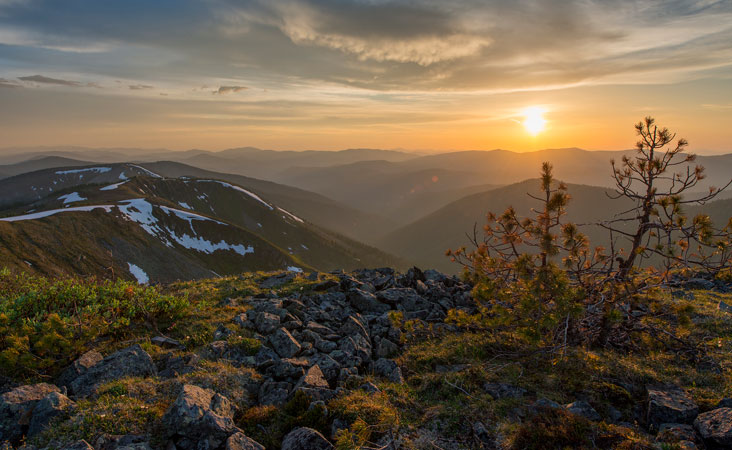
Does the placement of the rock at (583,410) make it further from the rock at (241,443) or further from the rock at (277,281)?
the rock at (277,281)

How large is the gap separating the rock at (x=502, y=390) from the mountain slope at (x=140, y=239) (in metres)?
31.9

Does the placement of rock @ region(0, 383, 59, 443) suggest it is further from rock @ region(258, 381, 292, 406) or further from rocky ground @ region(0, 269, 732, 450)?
rock @ region(258, 381, 292, 406)

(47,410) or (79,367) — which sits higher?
(47,410)

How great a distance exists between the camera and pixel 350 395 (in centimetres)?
797

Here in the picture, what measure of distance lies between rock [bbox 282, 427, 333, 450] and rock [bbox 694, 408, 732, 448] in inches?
267

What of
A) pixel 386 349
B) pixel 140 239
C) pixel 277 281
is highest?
pixel 386 349

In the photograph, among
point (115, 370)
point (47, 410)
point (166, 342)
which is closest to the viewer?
point (47, 410)

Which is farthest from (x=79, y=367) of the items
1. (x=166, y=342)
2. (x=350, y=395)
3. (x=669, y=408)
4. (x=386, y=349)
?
(x=669, y=408)

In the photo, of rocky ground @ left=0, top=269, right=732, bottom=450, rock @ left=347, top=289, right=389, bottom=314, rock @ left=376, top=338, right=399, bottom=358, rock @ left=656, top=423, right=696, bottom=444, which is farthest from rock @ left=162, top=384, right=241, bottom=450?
rock @ left=347, top=289, right=389, bottom=314

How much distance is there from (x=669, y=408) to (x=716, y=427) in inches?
36.7

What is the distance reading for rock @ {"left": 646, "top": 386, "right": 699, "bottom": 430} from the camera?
6.82 m

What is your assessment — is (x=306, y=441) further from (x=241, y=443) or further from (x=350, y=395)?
(x=350, y=395)

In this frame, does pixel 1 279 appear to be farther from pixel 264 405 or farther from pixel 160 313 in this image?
pixel 264 405

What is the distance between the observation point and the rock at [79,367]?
8.62 meters
